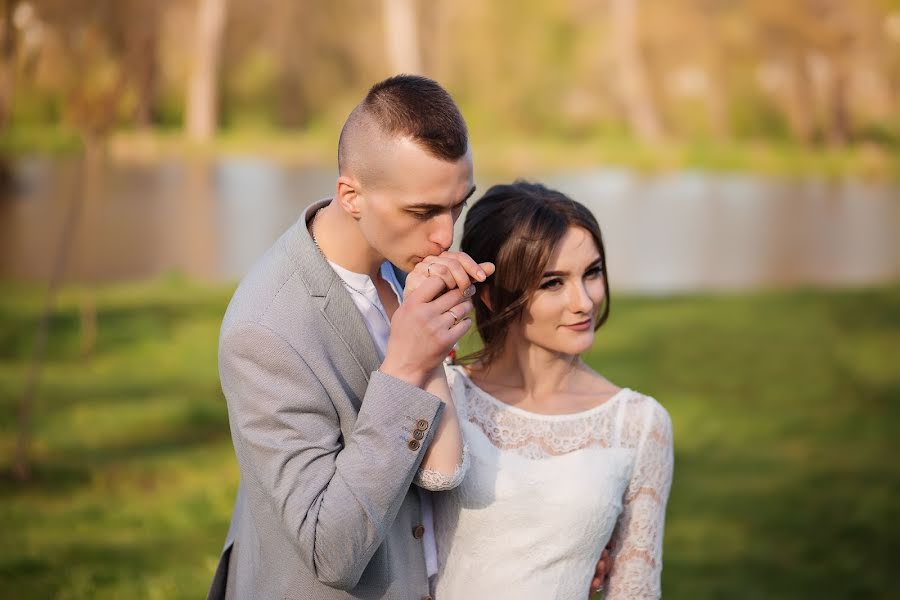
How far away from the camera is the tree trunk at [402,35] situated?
8898mm

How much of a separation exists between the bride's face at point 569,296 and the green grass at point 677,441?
2284 millimetres

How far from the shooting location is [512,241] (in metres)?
2.37

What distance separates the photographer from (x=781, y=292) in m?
8.95

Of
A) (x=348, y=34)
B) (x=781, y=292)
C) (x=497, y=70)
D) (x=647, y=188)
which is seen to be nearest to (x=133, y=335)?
(x=348, y=34)

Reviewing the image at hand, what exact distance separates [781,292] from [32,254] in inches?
233

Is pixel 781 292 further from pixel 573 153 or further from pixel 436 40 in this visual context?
pixel 436 40

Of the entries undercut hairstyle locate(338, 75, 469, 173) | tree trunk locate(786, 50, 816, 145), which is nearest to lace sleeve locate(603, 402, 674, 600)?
undercut hairstyle locate(338, 75, 469, 173)

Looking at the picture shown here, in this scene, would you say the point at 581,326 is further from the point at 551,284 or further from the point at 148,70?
the point at 148,70

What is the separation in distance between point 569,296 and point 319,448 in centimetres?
76

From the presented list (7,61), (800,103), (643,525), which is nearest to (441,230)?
(643,525)

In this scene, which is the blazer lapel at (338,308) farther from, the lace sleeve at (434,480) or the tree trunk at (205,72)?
the tree trunk at (205,72)

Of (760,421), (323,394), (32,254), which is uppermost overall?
(323,394)

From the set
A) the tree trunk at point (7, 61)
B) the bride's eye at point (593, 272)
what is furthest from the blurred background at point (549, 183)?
the bride's eye at point (593, 272)

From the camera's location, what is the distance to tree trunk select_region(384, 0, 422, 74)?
8898 millimetres
